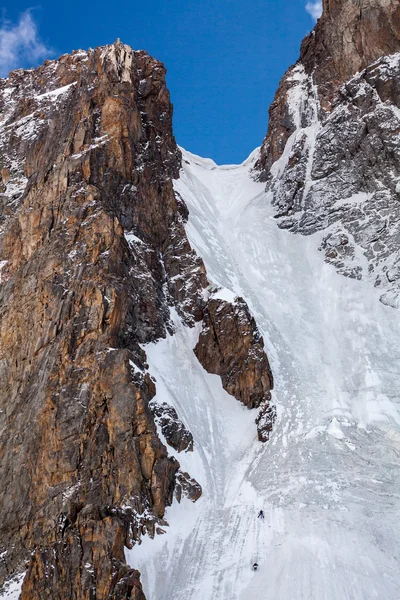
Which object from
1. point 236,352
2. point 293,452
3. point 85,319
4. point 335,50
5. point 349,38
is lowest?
point 293,452

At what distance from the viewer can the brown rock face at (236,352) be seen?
45500 mm

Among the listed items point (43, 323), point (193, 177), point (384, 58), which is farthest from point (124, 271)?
point (384, 58)

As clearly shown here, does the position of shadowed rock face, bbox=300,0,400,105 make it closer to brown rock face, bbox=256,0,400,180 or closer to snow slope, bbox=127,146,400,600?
brown rock face, bbox=256,0,400,180

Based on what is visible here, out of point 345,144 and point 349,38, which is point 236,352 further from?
point 349,38

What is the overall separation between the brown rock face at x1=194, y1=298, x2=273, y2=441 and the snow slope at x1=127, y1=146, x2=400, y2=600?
2.50 ft

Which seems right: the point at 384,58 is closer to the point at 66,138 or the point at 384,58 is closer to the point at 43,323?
the point at 66,138

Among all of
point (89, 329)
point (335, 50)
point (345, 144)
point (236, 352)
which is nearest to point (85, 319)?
point (89, 329)

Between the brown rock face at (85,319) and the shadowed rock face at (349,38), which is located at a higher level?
the shadowed rock face at (349,38)

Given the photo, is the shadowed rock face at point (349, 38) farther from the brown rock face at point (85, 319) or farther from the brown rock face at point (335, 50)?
the brown rock face at point (85, 319)

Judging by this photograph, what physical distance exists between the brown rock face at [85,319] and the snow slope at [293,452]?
9.58 ft

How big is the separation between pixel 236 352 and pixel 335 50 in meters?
46.0

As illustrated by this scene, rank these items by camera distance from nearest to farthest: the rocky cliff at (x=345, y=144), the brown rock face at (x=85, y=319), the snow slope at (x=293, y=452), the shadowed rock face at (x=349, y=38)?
the snow slope at (x=293, y=452) < the brown rock face at (x=85, y=319) < the rocky cliff at (x=345, y=144) < the shadowed rock face at (x=349, y=38)

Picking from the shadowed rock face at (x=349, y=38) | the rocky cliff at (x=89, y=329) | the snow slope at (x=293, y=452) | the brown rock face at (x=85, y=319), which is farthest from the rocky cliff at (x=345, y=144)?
the brown rock face at (x=85, y=319)

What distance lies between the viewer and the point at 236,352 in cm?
4694
